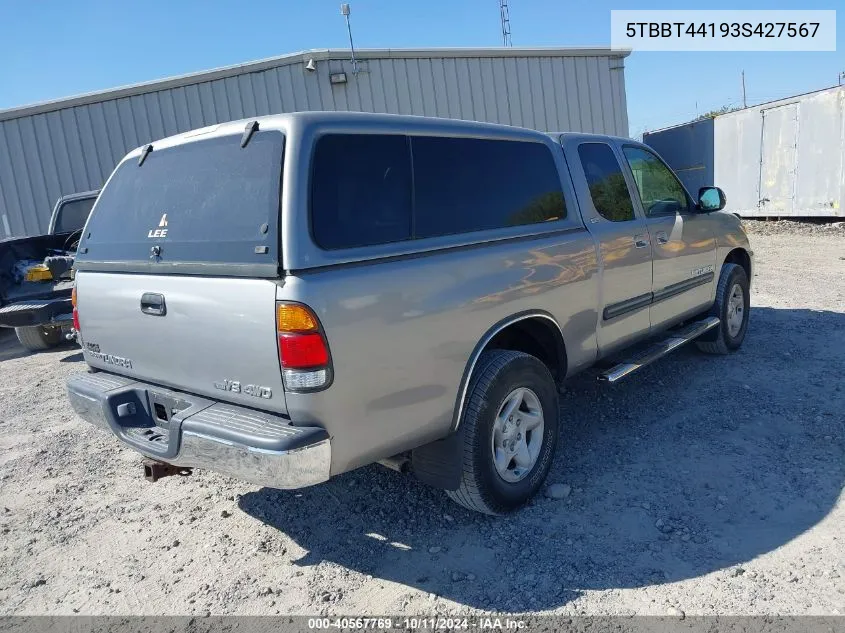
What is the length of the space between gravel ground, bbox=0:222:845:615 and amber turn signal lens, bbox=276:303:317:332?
1.26 metres

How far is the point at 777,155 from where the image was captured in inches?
600

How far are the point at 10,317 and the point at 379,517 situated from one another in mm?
5968

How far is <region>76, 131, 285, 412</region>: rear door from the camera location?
8.40ft

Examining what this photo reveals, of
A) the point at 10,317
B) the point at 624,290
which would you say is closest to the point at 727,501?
the point at 624,290

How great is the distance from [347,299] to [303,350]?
0.26 metres

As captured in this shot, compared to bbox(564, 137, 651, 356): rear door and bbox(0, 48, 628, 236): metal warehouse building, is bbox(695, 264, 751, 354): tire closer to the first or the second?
bbox(564, 137, 651, 356): rear door

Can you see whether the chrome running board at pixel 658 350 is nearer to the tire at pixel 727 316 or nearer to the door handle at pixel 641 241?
the tire at pixel 727 316

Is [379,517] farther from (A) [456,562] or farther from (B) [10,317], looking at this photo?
(B) [10,317]

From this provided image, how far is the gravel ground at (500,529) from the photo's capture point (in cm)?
278

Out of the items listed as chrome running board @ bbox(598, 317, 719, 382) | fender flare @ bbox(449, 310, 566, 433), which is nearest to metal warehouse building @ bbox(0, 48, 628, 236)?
chrome running board @ bbox(598, 317, 719, 382)

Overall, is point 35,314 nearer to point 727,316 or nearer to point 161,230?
point 161,230

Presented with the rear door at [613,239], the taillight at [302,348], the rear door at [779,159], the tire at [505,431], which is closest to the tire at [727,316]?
the rear door at [613,239]

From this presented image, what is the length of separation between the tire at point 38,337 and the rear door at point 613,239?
23.4ft

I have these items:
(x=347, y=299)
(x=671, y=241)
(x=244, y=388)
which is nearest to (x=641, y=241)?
(x=671, y=241)
